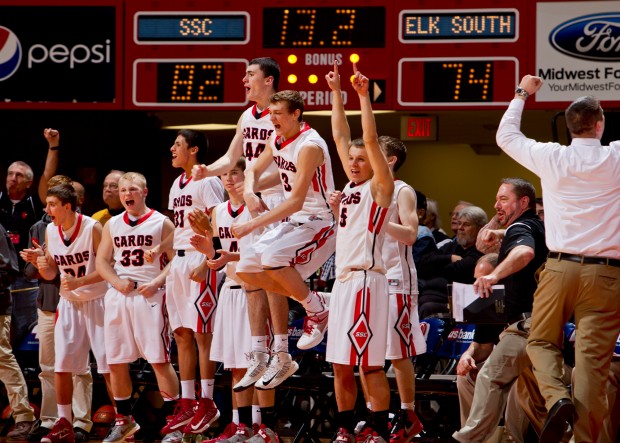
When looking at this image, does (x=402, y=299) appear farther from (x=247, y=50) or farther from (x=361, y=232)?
(x=247, y=50)

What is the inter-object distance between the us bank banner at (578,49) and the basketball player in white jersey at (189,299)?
3.62 meters

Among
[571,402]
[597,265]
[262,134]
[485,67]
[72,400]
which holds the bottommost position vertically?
[72,400]

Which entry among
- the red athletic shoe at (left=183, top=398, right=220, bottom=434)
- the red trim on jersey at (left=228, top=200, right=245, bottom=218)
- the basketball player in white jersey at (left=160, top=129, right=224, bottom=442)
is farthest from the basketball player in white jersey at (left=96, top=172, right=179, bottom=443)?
the red trim on jersey at (left=228, top=200, right=245, bottom=218)

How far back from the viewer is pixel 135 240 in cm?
897

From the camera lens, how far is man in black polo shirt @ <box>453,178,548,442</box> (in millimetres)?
7059

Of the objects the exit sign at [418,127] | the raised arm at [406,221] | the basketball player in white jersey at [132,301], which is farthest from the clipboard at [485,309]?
the exit sign at [418,127]

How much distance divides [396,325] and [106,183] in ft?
12.3

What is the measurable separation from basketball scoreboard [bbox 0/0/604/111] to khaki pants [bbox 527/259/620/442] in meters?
4.64

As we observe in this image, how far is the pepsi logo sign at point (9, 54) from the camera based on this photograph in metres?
11.1

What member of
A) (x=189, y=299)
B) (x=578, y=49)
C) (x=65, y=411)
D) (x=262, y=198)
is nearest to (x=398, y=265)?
(x=262, y=198)

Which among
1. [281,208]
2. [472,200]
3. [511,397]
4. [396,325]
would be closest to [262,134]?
[281,208]

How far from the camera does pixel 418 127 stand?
11.1m

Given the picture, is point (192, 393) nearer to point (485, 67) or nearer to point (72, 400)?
point (72, 400)

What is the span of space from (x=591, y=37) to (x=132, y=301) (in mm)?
4992
